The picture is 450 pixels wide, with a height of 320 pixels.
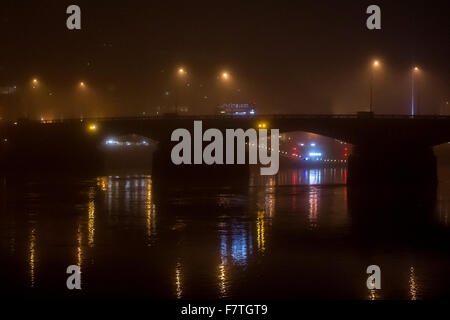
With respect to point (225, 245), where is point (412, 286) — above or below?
below

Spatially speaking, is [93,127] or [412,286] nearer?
[412,286]

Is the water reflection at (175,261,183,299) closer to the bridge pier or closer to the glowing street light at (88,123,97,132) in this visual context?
the bridge pier

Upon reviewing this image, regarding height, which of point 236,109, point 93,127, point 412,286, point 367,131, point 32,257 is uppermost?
point 236,109

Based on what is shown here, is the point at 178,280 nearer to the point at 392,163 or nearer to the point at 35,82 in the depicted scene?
the point at 392,163

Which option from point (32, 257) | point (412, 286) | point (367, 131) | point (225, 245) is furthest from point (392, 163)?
point (412, 286)

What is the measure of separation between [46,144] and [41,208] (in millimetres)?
62907

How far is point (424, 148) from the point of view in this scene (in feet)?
292

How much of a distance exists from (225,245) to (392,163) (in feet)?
207

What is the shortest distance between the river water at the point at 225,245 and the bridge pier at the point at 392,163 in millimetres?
31418

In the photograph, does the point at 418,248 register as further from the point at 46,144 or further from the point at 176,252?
the point at 46,144

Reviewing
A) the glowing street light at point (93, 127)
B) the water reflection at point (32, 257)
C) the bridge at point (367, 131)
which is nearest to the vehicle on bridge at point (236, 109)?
the glowing street light at point (93, 127)

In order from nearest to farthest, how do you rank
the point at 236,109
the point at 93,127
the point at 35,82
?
the point at 93,127 → the point at 35,82 → the point at 236,109

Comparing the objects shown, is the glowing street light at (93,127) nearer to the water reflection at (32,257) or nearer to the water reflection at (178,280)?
the water reflection at (32,257)

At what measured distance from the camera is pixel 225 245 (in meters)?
28.7
